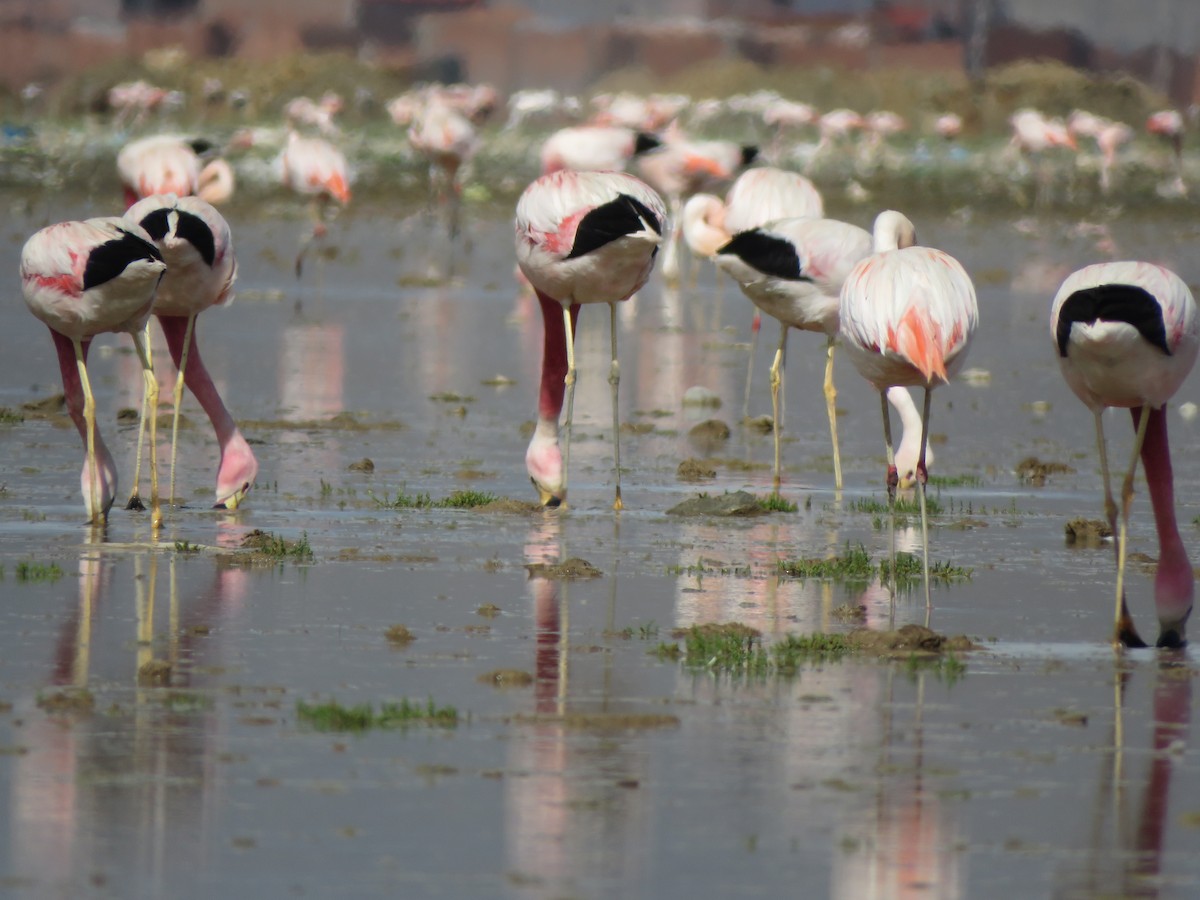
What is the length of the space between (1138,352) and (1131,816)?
6.59 ft

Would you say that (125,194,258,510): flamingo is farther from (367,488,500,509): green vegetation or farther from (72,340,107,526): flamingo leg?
(367,488,500,509): green vegetation

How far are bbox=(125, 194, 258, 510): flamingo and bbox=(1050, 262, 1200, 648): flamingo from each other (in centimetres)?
346

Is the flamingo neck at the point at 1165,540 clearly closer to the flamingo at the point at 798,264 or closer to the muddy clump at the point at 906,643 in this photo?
the muddy clump at the point at 906,643

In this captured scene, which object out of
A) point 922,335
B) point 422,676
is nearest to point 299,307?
point 922,335

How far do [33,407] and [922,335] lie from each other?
571cm

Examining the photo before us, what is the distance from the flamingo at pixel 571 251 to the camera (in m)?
→ 8.34

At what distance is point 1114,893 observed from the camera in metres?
3.85

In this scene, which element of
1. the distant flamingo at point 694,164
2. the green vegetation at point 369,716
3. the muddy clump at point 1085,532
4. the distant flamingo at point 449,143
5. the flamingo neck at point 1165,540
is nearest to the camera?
the green vegetation at point 369,716

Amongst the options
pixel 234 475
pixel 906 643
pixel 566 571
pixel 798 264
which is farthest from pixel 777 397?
pixel 906 643

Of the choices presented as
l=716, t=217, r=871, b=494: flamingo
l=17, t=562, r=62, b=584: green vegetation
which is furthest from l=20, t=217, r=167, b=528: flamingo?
l=716, t=217, r=871, b=494: flamingo

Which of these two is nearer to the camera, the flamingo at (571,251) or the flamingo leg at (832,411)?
the flamingo at (571,251)

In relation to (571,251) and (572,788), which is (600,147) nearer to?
(571,251)

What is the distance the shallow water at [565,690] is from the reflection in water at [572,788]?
0.03ft

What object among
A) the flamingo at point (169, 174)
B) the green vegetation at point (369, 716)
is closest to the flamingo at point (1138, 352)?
the green vegetation at point (369, 716)
